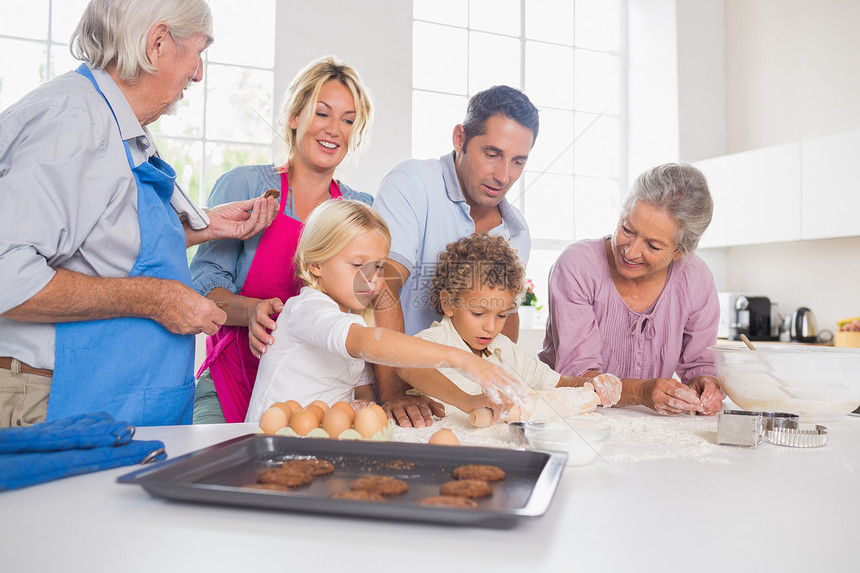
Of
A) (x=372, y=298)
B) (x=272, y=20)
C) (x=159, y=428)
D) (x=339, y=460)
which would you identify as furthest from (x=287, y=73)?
(x=339, y=460)

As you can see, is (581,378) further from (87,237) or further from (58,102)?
(58,102)

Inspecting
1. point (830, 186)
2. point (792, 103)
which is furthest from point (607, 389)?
point (792, 103)

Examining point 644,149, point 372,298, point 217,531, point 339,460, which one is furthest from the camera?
point 644,149

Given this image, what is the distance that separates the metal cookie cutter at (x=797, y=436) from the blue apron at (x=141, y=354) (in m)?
1.11

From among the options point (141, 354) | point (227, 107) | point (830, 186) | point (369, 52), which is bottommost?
point (141, 354)

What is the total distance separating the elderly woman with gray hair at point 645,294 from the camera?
5.49 ft

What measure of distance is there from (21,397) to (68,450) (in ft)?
1.46

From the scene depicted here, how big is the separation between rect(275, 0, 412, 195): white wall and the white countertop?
133 inches

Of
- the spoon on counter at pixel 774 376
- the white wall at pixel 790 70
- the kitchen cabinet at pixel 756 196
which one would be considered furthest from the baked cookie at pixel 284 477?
the white wall at pixel 790 70

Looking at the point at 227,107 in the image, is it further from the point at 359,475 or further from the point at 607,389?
the point at 359,475

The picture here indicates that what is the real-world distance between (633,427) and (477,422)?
30 centimetres

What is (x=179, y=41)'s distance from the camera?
127cm

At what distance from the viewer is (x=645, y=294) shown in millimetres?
1791

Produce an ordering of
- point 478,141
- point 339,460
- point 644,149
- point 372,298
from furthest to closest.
→ point 644,149, point 478,141, point 372,298, point 339,460
